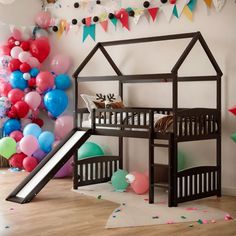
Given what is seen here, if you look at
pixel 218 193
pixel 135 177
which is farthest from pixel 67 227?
pixel 218 193

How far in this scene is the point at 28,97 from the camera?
225 inches

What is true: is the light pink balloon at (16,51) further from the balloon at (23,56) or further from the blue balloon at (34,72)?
the blue balloon at (34,72)

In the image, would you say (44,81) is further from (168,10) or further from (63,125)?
(168,10)

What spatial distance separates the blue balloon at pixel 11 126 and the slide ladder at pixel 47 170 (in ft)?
4.23

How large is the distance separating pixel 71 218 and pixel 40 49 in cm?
277

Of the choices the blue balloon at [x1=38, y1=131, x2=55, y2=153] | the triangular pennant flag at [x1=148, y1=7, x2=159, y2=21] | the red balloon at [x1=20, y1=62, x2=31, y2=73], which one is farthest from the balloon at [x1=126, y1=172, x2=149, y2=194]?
the red balloon at [x1=20, y1=62, x2=31, y2=73]

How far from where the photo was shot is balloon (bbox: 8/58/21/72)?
5832 mm

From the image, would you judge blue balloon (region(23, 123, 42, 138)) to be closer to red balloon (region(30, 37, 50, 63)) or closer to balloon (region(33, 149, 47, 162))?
balloon (region(33, 149, 47, 162))

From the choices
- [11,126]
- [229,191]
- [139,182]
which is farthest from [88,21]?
[229,191]

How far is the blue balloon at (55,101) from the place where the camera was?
5.66 metres

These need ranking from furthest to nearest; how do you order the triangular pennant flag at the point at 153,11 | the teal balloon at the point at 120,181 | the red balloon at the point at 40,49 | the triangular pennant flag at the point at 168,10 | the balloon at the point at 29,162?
1. the red balloon at the point at 40,49
2. the balloon at the point at 29,162
3. the triangular pennant flag at the point at 153,11
4. the triangular pennant flag at the point at 168,10
5. the teal balloon at the point at 120,181

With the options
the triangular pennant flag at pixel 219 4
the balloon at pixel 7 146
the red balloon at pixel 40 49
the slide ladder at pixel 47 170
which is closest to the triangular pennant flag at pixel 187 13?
the triangular pennant flag at pixel 219 4

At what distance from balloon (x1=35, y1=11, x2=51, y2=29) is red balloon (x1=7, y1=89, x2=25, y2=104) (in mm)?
950

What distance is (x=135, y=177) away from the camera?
461 cm
